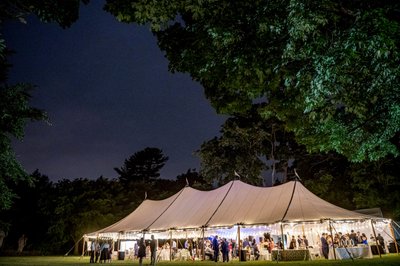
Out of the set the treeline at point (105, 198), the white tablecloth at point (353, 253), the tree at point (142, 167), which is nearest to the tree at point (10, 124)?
the treeline at point (105, 198)

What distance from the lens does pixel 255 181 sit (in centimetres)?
2581

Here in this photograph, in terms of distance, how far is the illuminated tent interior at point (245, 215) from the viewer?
12492 mm

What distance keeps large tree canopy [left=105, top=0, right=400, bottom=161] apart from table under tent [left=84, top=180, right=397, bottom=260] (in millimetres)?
4469

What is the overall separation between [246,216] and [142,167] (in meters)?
46.7

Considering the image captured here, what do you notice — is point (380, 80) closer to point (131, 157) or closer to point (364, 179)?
point (364, 179)

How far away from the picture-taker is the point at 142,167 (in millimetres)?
58625

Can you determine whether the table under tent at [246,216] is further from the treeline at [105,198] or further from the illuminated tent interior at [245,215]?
the treeline at [105,198]

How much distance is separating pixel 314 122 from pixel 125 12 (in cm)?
625

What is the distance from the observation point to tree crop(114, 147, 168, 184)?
5769 centimetres

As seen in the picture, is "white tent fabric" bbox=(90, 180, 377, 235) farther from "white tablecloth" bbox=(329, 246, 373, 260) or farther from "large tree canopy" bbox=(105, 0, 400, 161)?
"large tree canopy" bbox=(105, 0, 400, 161)

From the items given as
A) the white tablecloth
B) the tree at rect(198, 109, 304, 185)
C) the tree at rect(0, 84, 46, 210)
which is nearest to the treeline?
the tree at rect(198, 109, 304, 185)

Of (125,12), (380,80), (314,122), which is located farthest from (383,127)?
(125,12)

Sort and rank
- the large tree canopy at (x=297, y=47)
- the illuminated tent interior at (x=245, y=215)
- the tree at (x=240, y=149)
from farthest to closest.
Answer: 1. the tree at (x=240, y=149)
2. the illuminated tent interior at (x=245, y=215)
3. the large tree canopy at (x=297, y=47)

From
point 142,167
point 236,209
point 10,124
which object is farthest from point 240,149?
point 142,167
